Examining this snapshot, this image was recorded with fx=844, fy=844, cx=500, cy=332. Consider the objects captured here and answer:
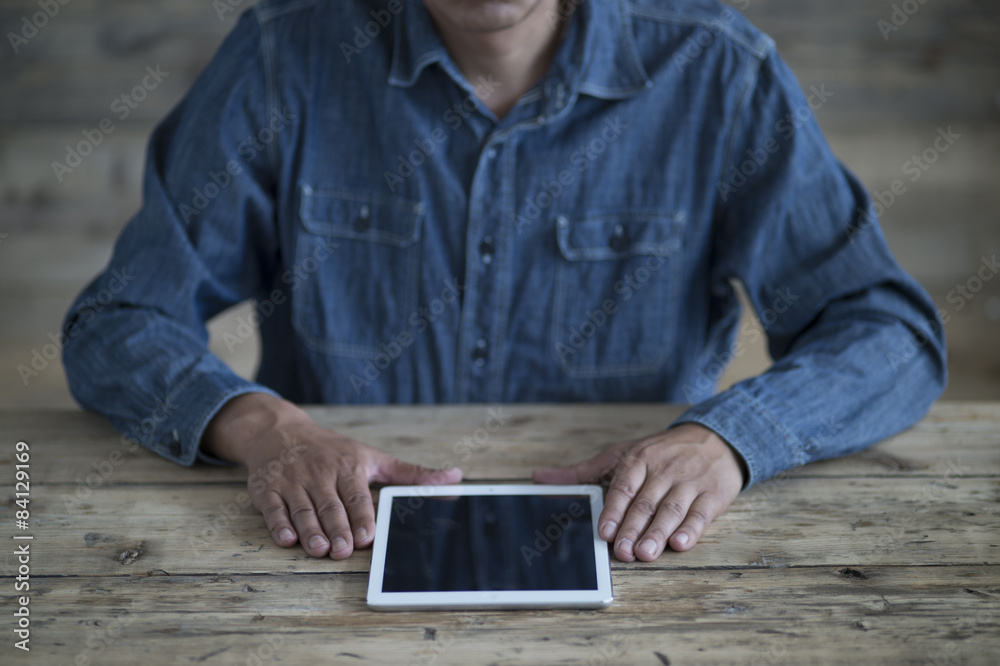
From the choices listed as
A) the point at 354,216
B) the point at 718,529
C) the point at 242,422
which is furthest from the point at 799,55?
the point at 242,422

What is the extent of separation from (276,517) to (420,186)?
520 mm

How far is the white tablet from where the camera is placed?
2.35ft

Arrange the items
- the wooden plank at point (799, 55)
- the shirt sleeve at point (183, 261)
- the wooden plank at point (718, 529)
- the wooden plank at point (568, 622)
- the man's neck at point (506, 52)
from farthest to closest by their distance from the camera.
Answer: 1. the wooden plank at point (799, 55)
2. the man's neck at point (506, 52)
3. the shirt sleeve at point (183, 261)
4. the wooden plank at point (718, 529)
5. the wooden plank at point (568, 622)

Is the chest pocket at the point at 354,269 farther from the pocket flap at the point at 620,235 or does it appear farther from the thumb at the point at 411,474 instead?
the thumb at the point at 411,474

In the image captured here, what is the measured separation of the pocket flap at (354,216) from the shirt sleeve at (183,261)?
72mm

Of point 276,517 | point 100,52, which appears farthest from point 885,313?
point 100,52

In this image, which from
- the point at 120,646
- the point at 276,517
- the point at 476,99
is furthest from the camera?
the point at 476,99

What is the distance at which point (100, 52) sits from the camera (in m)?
2.04

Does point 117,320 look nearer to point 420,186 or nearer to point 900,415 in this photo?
point 420,186

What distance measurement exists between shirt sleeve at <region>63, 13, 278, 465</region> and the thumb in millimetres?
211

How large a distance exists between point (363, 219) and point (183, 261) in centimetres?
25

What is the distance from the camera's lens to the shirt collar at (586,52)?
1129 millimetres

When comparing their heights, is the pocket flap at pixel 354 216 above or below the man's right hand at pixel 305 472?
above

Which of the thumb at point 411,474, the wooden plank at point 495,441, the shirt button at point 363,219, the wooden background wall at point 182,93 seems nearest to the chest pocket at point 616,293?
the wooden plank at point 495,441
